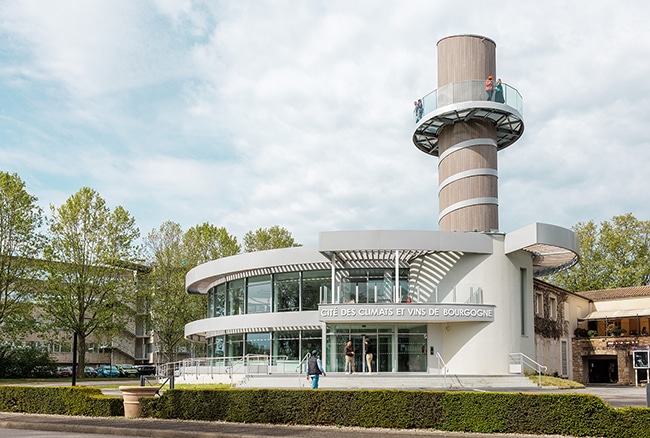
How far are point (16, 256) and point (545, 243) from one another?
35.7 metres

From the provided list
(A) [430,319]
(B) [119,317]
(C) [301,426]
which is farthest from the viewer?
(B) [119,317]

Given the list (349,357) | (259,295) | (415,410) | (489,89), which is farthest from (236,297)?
(415,410)

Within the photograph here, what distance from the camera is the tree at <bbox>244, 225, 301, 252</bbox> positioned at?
235 feet

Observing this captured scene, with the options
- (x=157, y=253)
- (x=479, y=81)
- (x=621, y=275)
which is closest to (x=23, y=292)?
Answer: (x=157, y=253)

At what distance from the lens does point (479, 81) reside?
37.9 metres

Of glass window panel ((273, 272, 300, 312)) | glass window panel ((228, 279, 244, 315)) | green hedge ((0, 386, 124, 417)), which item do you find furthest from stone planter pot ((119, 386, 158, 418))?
glass window panel ((228, 279, 244, 315))

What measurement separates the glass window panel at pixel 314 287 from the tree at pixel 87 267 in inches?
888

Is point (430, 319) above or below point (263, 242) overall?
below

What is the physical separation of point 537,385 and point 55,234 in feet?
121

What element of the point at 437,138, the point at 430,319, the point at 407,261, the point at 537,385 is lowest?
the point at 537,385

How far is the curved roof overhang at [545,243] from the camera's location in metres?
32.9

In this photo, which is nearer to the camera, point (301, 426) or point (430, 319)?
point (301, 426)

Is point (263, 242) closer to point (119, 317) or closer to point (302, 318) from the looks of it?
point (119, 317)

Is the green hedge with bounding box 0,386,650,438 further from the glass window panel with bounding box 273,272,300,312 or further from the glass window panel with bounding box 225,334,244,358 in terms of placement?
the glass window panel with bounding box 225,334,244,358
